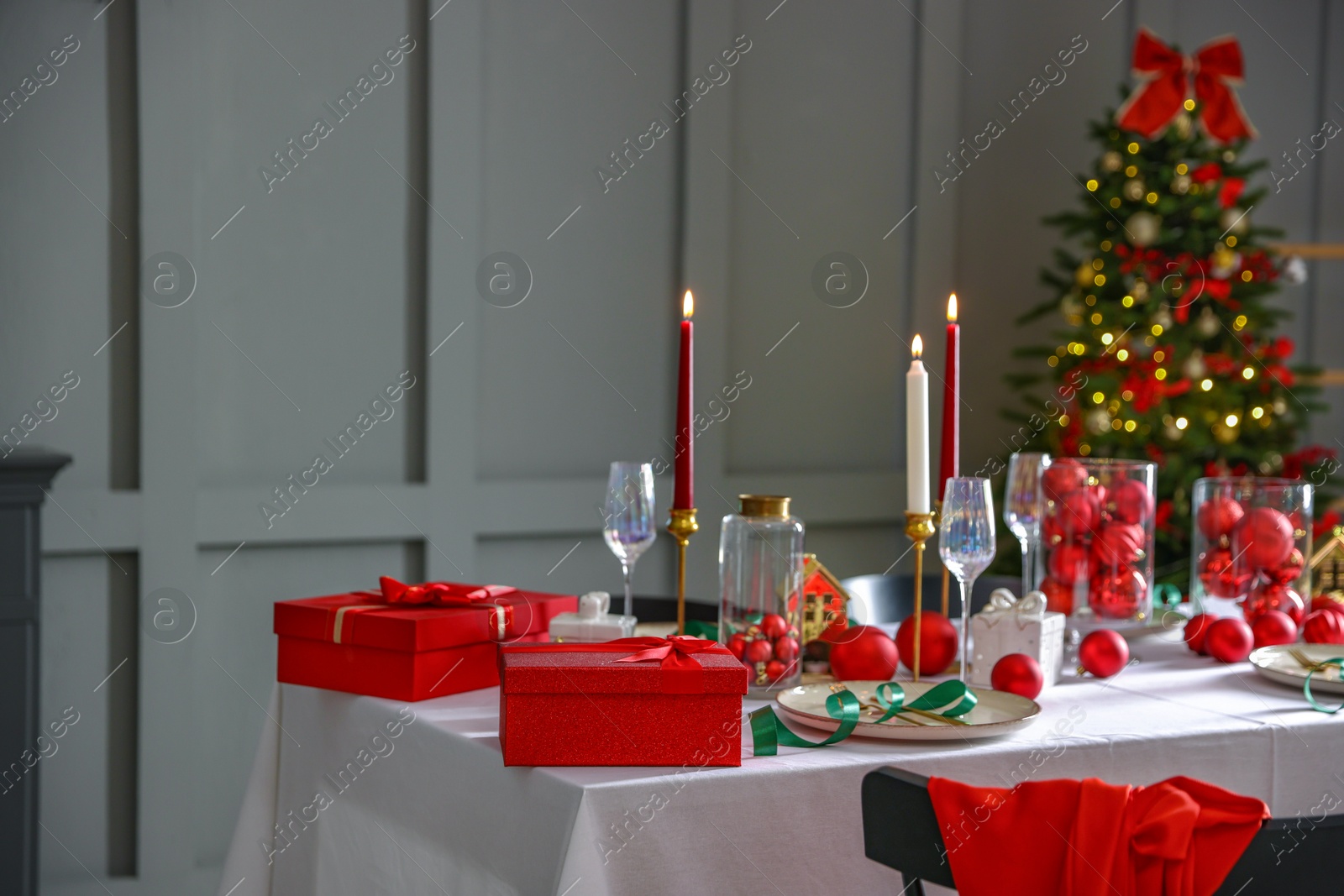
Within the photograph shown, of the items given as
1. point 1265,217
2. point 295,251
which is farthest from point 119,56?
point 1265,217

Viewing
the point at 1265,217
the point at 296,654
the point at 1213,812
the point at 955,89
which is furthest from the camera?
the point at 1265,217

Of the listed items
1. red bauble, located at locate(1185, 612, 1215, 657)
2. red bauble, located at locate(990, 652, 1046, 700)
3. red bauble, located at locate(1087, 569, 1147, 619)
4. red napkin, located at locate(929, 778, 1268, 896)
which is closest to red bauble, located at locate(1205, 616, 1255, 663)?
red bauble, located at locate(1185, 612, 1215, 657)

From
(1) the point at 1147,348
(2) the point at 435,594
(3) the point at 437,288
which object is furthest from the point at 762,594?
(1) the point at 1147,348

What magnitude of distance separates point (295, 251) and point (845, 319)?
5.31 feet

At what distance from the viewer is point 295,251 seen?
3.12 m

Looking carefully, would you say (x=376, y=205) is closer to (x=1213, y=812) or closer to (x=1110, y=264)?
(x=1110, y=264)

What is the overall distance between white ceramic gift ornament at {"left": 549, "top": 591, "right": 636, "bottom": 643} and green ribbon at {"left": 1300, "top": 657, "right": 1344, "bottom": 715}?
2.66 ft

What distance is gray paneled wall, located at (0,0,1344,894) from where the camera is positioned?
291cm

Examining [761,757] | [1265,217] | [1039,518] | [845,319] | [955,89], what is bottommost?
[761,757]

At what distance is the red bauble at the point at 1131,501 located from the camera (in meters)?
1.80

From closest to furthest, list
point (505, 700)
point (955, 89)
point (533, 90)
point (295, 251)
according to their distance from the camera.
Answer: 1. point (505, 700)
2. point (295, 251)
3. point (533, 90)
4. point (955, 89)

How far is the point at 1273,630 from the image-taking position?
1771 millimetres

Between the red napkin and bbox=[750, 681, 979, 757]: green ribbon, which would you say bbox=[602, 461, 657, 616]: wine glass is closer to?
bbox=[750, 681, 979, 757]: green ribbon

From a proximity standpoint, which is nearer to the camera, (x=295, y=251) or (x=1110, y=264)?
(x=295, y=251)
